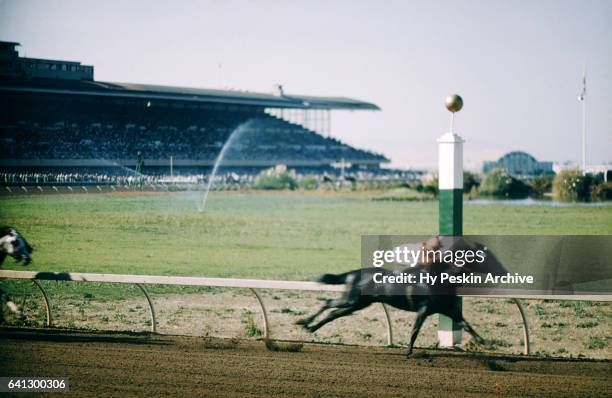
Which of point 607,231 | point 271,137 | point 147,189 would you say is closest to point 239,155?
point 271,137

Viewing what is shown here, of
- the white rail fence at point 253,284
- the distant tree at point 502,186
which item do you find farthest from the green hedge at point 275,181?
the white rail fence at point 253,284

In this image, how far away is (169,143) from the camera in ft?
45.6

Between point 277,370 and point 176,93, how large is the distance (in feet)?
33.5

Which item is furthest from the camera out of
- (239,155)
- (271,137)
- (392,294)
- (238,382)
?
(271,137)

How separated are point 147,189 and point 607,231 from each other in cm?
933

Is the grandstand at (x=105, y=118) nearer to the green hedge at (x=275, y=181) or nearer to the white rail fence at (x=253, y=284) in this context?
the green hedge at (x=275, y=181)

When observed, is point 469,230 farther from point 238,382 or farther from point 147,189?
point 238,382

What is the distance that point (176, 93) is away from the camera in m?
14.3

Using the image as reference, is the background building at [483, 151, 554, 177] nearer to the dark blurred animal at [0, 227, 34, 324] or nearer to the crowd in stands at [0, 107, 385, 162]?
the crowd in stands at [0, 107, 385, 162]

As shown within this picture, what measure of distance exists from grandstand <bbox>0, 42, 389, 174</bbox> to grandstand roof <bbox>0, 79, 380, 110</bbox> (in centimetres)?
2

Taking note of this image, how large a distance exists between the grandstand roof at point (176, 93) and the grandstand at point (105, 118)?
0.06 feet

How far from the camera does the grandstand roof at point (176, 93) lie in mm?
10656

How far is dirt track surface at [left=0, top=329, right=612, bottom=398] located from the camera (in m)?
4.40

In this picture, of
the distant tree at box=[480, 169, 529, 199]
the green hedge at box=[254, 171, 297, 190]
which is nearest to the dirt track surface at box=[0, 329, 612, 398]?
the distant tree at box=[480, 169, 529, 199]
